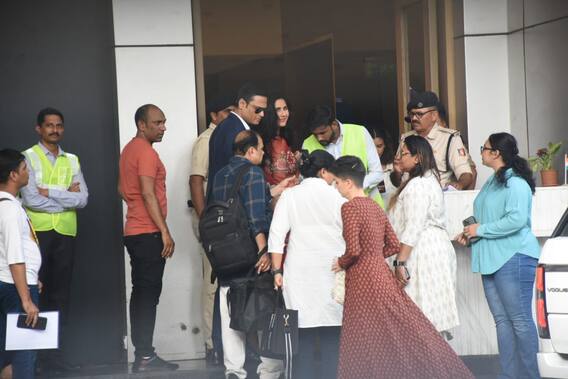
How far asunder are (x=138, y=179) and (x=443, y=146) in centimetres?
261

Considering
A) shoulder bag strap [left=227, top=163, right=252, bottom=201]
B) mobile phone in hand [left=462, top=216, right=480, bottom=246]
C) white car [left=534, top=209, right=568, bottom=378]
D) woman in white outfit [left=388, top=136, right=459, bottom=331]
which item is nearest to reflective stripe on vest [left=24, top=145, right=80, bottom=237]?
shoulder bag strap [left=227, top=163, right=252, bottom=201]

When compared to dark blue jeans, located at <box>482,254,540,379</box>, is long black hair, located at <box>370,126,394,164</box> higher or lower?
higher

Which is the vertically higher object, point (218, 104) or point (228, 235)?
point (218, 104)

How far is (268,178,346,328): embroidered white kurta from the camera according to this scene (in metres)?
8.88

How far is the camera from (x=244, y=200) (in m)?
9.17

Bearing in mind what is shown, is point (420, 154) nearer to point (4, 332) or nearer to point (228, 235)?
point (228, 235)

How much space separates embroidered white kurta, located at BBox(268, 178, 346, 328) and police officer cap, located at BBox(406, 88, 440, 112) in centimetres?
224

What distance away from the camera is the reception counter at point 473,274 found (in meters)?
10.3

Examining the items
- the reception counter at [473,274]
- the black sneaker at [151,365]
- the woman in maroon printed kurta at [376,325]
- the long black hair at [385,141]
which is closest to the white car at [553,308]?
the woman in maroon printed kurta at [376,325]

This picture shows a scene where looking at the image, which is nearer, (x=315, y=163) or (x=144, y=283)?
(x=315, y=163)

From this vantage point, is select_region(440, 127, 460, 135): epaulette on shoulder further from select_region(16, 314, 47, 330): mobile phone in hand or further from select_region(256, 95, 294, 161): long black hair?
select_region(16, 314, 47, 330): mobile phone in hand

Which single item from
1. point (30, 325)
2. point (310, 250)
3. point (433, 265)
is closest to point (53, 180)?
point (30, 325)

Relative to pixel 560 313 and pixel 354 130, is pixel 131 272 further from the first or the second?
pixel 560 313

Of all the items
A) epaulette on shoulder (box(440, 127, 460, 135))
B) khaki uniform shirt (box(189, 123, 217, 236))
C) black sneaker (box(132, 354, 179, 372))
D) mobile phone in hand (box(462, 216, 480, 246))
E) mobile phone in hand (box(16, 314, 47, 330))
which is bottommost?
black sneaker (box(132, 354, 179, 372))
